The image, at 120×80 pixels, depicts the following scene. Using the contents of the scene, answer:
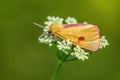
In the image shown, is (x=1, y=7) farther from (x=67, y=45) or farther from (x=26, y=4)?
(x=67, y=45)

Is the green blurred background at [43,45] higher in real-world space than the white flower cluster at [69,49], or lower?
higher

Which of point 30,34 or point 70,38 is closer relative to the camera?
point 70,38

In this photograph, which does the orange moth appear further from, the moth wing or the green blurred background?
the green blurred background

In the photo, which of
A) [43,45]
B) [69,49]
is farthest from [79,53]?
[43,45]

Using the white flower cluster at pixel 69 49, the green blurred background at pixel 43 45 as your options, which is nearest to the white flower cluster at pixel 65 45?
the white flower cluster at pixel 69 49

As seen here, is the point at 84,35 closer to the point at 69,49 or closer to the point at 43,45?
the point at 69,49

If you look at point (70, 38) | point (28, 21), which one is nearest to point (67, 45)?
point (70, 38)

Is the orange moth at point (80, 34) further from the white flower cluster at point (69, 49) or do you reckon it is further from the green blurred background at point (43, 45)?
the green blurred background at point (43, 45)

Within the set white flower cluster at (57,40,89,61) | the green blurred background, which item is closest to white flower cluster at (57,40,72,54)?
white flower cluster at (57,40,89,61)
